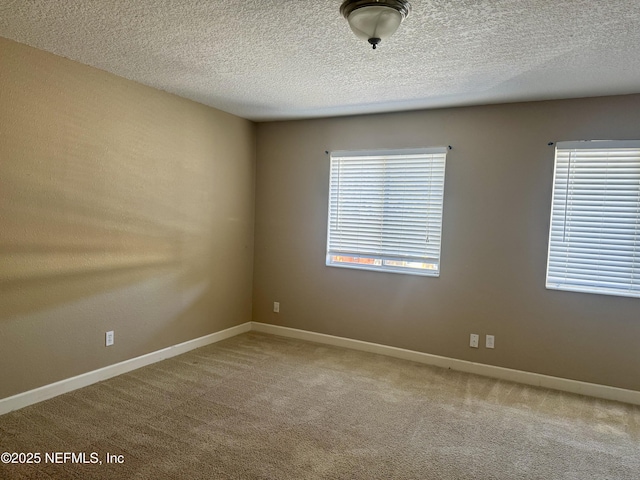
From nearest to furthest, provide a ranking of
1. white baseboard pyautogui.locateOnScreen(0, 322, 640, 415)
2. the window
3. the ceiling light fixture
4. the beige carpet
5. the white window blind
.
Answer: the ceiling light fixture < the beige carpet < white baseboard pyautogui.locateOnScreen(0, 322, 640, 415) < the white window blind < the window

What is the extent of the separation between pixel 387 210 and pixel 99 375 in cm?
300

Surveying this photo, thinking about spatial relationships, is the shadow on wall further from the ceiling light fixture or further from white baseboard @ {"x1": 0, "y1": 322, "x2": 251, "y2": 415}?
the ceiling light fixture

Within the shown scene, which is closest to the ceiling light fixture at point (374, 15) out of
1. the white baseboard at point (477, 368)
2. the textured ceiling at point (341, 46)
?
the textured ceiling at point (341, 46)

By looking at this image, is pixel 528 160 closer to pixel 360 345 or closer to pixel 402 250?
pixel 402 250

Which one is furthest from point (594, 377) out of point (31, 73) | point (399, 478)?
point (31, 73)

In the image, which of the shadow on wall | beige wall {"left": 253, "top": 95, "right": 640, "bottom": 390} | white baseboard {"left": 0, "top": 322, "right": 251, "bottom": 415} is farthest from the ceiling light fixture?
white baseboard {"left": 0, "top": 322, "right": 251, "bottom": 415}

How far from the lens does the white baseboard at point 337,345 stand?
289 cm

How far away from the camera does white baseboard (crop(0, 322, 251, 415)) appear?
274cm

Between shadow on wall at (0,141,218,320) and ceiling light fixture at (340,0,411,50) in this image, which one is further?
shadow on wall at (0,141,218,320)

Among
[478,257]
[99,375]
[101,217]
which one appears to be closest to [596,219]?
[478,257]

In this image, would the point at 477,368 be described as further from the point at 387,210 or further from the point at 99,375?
the point at 99,375

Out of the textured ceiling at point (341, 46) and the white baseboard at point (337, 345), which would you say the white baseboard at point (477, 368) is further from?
the textured ceiling at point (341, 46)

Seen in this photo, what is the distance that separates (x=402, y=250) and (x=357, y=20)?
2.56 m

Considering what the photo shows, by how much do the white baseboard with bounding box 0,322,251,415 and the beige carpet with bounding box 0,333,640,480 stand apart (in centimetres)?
8
